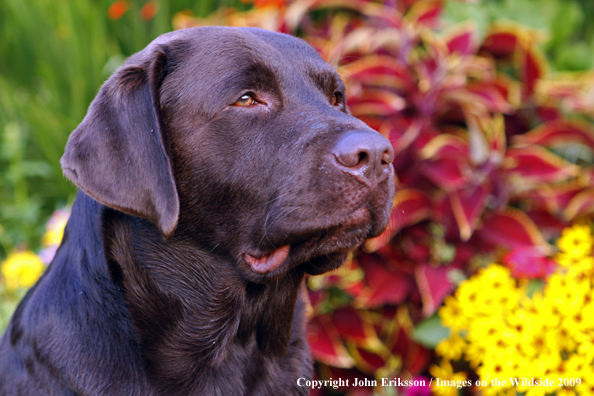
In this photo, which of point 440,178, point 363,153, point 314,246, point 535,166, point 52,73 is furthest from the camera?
point 52,73

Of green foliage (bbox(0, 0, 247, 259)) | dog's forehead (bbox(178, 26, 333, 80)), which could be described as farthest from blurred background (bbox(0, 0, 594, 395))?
dog's forehead (bbox(178, 26, 333, 80))

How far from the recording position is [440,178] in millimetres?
3520

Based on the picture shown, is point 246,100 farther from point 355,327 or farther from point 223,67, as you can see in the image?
point 355,327

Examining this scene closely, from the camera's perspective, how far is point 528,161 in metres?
3.65

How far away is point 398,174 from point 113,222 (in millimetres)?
2137

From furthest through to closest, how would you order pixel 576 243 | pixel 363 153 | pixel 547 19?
pixel 547 19 < pixel 576 243 < pixel 363 153

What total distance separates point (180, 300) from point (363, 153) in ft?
2.88

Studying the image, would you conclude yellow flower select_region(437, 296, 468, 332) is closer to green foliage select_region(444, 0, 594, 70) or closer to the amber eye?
the amber eye

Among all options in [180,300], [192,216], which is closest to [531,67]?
[192,216]

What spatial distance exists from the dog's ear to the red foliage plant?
1583 millimetres

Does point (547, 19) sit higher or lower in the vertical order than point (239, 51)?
lower

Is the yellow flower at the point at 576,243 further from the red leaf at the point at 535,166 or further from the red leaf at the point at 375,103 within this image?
the red leaf at the point at 375,103

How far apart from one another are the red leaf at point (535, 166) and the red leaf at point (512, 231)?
0.80 feet

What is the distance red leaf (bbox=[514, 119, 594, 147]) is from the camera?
378cm
